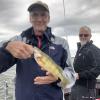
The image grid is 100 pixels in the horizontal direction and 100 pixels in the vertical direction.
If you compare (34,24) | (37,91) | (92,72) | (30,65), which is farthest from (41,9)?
(92,72)

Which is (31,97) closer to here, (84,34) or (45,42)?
(45,42)

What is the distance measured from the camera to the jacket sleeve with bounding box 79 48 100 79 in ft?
25.6

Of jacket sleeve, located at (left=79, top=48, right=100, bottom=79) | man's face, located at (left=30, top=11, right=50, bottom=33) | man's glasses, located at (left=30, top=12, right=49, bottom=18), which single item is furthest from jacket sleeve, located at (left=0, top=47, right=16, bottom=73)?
jacket sleeve, located at (left=79, top=48, right=100, bottom=79)

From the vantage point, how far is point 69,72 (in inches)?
163

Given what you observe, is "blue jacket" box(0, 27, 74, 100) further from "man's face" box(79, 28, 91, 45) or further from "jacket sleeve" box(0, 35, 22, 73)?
"man's face" box(79, 28, 91, 45)

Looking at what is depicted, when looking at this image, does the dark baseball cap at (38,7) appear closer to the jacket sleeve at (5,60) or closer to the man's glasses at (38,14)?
the man's glasses at (38,14)

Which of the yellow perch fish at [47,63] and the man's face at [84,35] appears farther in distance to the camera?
the man's face at [84,35]

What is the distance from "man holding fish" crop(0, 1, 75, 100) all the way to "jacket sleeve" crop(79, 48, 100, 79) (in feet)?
11.8

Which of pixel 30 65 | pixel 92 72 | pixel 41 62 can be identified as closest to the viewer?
pixel 41 62

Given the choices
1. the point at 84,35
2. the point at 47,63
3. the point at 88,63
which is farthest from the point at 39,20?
the point at 84,35

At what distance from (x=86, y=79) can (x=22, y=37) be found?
13.1ft

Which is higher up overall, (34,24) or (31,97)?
(34,24)

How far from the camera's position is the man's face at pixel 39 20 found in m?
4.20

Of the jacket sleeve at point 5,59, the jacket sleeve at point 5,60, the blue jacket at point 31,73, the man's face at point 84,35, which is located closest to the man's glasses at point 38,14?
the blue jacket at point 31,73
